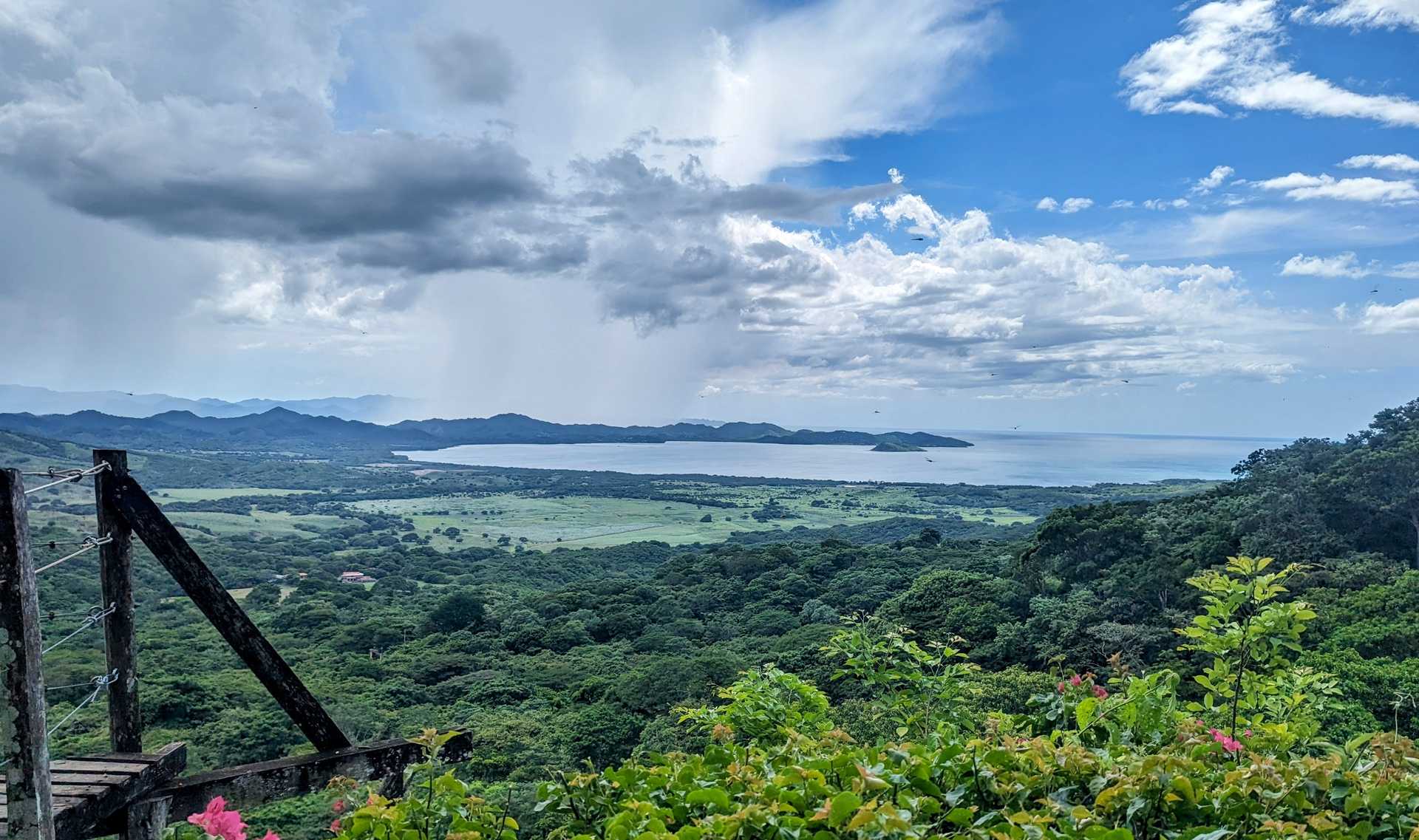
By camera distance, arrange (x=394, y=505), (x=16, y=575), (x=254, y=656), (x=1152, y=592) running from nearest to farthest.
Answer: (x=16, y=575)
(x=254, y=656)
(x=1152, y=592)
(x=394, y=505)

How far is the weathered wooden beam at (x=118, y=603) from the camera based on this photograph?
2826 millimetres

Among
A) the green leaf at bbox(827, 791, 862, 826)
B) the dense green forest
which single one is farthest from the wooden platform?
the green leaf at bbox(827, 791, 862, 826)

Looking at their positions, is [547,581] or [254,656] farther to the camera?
[547,581]

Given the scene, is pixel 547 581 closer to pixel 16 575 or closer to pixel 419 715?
pixel 419 715

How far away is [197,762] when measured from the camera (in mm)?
18766

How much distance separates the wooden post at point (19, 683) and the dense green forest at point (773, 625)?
1320 millimetres

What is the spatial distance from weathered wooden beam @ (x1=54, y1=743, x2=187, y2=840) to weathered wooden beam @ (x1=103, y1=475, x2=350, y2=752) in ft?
1.22

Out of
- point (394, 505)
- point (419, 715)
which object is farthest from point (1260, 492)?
point (394, 505)

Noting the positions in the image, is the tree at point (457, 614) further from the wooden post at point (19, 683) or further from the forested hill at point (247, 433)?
the forested hill at point (247, 433)

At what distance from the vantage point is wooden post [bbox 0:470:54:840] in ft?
6.28

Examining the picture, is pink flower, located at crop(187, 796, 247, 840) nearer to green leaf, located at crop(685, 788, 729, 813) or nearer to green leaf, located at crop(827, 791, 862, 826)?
green leaf, located at crop(685, 788, 729, 813)

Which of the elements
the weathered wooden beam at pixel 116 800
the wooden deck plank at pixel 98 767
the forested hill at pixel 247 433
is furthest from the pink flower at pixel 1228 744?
the forested hill at pixel 247 433

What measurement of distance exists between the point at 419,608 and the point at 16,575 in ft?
136

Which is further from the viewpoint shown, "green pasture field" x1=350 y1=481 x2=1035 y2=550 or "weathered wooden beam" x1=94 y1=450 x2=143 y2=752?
"green pasture field" x1=350 y1=481 x2=1035 y2=550
